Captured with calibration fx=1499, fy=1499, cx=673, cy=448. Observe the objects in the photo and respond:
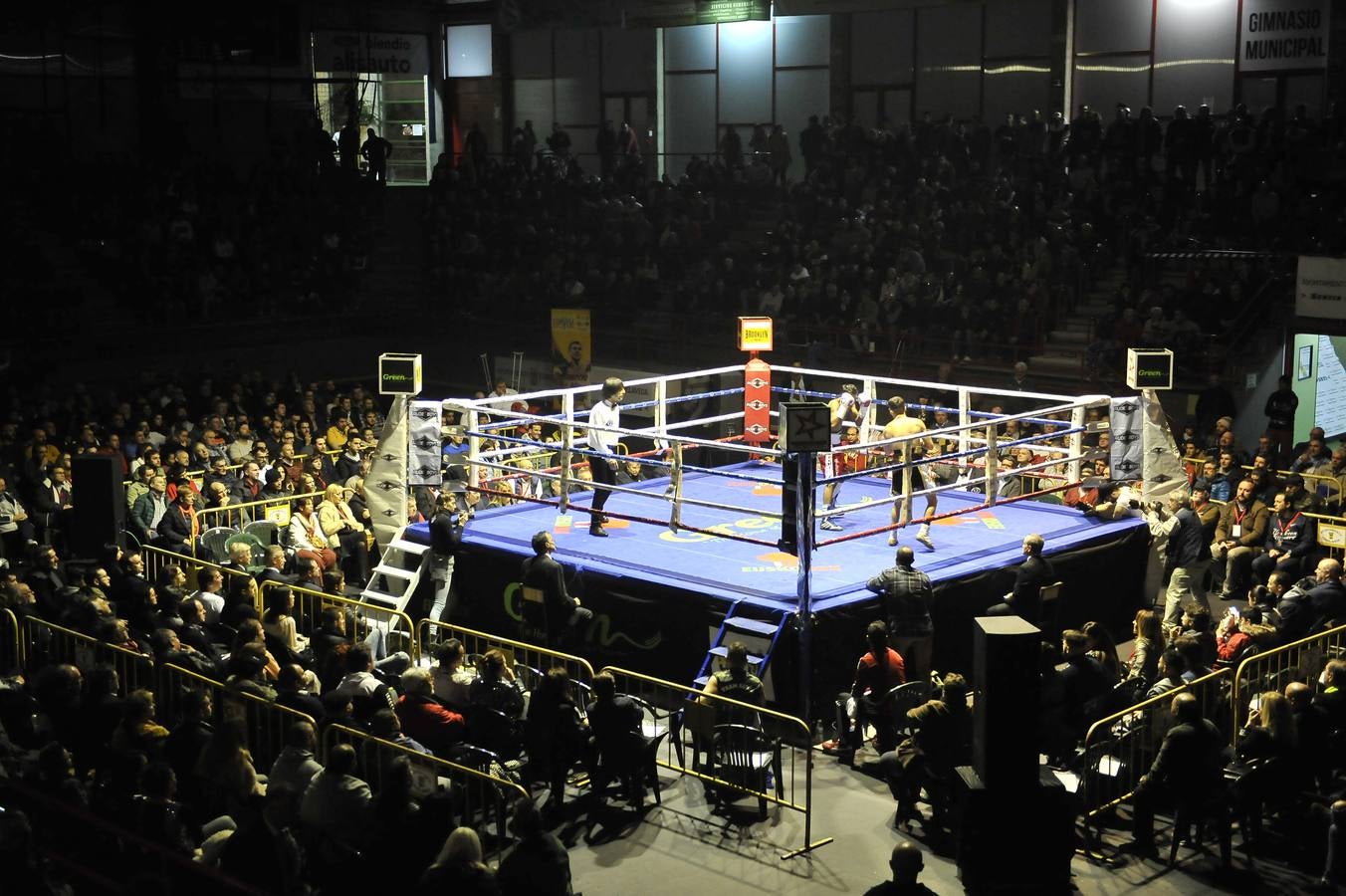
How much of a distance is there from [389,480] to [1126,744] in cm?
720

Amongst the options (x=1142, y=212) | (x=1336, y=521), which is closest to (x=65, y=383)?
(x=1142, y=212)

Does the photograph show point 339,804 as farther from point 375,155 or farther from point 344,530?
point 375,155

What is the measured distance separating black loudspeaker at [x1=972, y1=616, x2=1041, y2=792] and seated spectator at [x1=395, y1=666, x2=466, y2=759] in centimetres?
362

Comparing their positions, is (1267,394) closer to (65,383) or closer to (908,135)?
(908,135)

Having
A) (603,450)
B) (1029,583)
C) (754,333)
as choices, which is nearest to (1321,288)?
(754,333)

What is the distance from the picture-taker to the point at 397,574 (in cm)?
1359

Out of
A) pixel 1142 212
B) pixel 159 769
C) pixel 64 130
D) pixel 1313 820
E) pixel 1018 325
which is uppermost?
pixel 64 130

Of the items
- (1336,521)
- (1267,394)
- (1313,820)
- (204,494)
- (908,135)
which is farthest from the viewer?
(908,135)

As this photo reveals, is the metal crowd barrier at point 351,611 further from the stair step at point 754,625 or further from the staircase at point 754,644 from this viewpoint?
the stair step at point 754,625

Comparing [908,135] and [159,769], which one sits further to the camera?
[908,135]

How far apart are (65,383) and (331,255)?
5.68m

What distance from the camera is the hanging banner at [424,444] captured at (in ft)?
45.4

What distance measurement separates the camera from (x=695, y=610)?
11.8 metres

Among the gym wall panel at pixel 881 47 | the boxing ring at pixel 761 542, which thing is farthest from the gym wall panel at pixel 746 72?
the boxing ring at pixel 761 542
